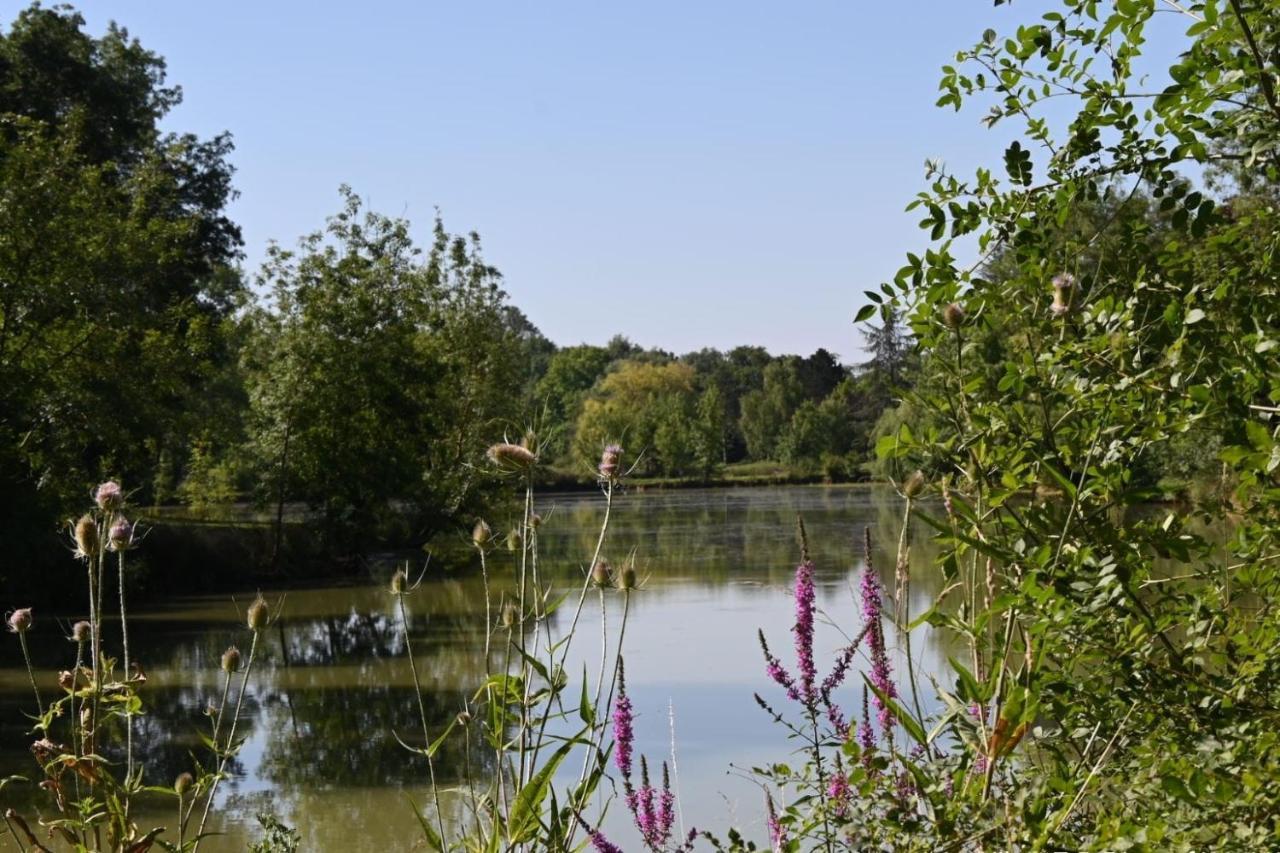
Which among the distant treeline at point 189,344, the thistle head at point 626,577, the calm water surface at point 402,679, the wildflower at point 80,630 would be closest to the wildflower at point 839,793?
the calm water surface at point 402,679

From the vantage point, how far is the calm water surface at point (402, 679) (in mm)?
7688

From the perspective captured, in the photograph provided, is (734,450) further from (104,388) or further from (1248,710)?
(1248,710)

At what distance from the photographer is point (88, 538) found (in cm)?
240

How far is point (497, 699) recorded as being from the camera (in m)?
2.27

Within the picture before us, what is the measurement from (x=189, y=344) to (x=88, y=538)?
1652 centimetres

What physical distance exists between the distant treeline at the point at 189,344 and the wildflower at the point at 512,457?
9.92 meters

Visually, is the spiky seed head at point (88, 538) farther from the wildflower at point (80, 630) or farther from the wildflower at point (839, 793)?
the wildflower at point (839, 793)

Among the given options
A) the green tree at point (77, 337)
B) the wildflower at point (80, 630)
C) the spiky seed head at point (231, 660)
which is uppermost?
the green tree at point (77, 337)

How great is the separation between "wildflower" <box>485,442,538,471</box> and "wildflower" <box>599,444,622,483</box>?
0.65 ft

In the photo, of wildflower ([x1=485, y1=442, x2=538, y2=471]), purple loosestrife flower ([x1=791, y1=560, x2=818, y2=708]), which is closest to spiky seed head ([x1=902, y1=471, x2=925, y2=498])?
wildflower ([x1=485, y1=442, x2=538, y2=471])

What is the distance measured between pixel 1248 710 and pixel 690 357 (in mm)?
102040

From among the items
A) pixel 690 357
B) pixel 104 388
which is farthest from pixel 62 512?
pixel 690 357

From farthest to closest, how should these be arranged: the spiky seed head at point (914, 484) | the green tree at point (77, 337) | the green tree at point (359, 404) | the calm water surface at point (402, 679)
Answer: the green tree at point (359, 404), the green tree at point (77, 337), the calm water surface at point (402, 679), the spiky seed head at point (914, 484)

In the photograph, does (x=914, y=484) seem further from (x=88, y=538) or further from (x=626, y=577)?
(x=88, y=538)
